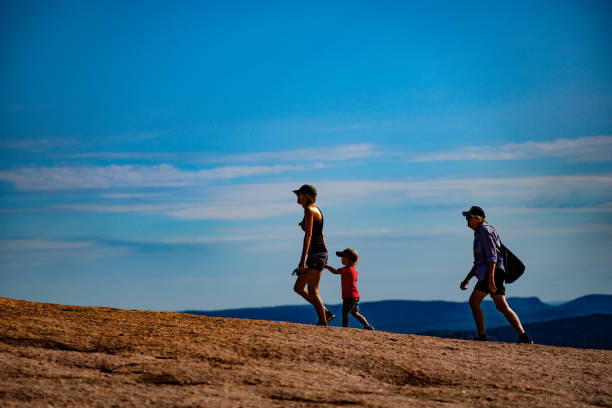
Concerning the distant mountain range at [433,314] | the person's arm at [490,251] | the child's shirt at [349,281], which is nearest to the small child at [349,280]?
the child's shirt at [349,281]

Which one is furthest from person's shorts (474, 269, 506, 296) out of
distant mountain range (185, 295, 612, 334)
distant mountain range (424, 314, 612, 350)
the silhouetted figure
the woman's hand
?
distant mountain range (185, 295, 612, 334)

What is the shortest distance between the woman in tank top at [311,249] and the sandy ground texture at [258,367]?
2.40ft

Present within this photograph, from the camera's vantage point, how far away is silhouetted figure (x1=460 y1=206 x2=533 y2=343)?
13.0m

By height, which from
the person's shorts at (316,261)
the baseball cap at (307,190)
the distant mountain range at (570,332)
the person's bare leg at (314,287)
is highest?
the baseball cap at (307,190)

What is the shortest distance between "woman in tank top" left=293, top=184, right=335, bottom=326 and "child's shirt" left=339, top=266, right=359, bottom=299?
1.25 metres

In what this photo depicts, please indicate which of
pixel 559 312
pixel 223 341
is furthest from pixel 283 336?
pixel 559 312

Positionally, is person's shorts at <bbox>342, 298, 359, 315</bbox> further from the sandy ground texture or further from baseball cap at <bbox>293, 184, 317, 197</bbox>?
baseball cap at <bbox>293, 184, 317, 197</bbox>

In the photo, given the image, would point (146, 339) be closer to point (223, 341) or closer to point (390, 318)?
point (223, 341)

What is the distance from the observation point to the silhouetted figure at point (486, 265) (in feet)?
42.5

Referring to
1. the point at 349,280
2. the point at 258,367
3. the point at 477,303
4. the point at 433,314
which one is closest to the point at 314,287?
the point at 349,280

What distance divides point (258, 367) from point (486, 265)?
514 cm

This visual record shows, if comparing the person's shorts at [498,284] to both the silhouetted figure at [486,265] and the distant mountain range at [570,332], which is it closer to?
the silhouetted figure at [486,265]

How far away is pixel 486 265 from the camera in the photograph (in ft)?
43.0

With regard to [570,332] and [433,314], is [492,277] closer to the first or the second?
[570,332]
